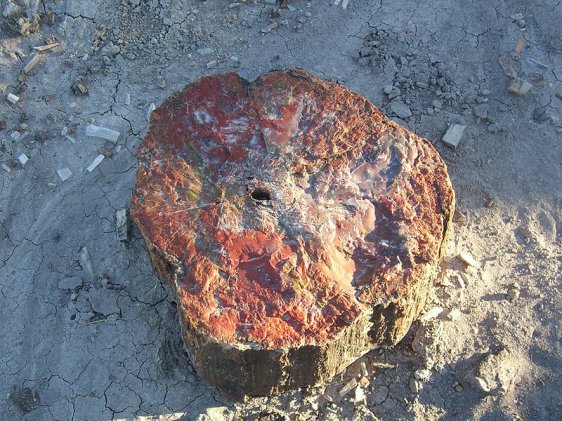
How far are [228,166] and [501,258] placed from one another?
1953mm

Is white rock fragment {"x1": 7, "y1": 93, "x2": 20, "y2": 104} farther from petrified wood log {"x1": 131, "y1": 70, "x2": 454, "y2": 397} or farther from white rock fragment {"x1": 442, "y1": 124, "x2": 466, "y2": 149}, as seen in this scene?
white rock fragment {"x1": 442, "y1": 124, "x2": 466, "y2": 149}

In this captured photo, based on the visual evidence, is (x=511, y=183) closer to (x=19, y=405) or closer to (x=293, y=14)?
(x=293, y=14)

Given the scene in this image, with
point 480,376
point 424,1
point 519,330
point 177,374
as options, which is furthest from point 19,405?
point 424,1

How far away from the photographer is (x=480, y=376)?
11.4 ft

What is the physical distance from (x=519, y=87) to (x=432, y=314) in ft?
6.25

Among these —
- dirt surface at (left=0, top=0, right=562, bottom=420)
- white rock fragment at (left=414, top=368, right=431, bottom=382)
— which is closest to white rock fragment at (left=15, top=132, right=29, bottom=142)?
dirt surface at (left=0, top=0, right=562, bottom=420)

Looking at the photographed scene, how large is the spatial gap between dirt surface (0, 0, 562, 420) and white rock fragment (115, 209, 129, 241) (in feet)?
0.24

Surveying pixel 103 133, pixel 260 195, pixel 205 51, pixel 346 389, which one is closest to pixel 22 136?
pixel 103 133

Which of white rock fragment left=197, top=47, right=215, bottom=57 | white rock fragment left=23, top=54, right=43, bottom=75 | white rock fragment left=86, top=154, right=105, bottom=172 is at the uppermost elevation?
white rock fragment left=197, top=47, right=215, bottom=57

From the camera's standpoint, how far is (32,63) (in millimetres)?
4516

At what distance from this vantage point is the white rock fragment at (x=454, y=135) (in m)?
4.21

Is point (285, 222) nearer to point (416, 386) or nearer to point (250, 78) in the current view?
point (416, 386)

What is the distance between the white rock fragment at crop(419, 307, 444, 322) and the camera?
3.61 meters

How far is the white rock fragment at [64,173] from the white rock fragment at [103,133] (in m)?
0.31
